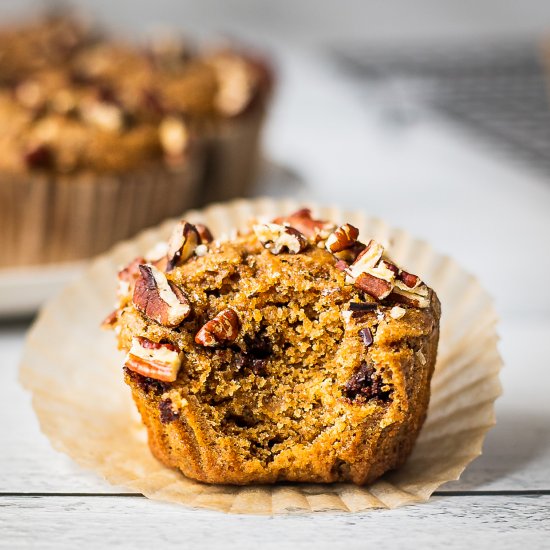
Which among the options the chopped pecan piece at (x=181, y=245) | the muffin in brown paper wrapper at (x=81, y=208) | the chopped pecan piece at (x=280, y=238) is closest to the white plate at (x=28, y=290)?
the muffin in brown paper wrapper at (x=81, y=208)

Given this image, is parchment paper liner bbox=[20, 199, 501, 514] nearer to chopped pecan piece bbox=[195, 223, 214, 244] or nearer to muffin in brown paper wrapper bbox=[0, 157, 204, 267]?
chopped pecan piece bbox=[195, 223, 214, 244]

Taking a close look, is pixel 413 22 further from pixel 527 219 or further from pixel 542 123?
pixel 527 219

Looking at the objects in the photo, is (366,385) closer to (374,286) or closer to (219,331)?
(374,286)

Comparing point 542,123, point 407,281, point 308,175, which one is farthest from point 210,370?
point 542,123

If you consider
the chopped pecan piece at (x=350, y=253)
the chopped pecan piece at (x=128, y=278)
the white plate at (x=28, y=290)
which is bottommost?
Answer: the white plate at (x=28, y=290)

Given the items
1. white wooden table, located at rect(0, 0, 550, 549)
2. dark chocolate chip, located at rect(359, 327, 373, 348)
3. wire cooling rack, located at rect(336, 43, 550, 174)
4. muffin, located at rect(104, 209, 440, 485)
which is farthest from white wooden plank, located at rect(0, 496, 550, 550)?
wire cooling rack, located at rect(336, 43, 550, 174)

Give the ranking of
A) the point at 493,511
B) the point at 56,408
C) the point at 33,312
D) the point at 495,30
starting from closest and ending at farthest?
the point at 493,511 → the point at 56,408 → the point at 33,312 → the point at 495,30

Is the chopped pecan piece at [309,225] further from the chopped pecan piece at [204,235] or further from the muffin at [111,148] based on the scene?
the muffin at [111,148]
